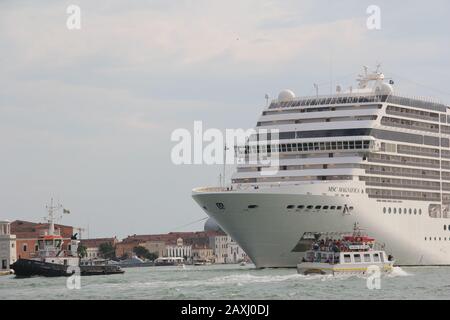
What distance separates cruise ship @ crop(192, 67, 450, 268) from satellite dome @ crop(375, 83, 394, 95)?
0.25 feet

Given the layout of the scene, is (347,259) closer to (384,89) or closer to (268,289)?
(268,289)

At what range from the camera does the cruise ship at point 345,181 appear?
2975 inches

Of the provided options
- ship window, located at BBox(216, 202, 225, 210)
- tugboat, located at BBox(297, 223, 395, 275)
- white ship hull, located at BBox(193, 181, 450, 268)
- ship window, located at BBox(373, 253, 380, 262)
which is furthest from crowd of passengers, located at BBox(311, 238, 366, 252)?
ship window, located at BBox(216, 202, 225, 210)

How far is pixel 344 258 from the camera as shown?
6825 centimetres

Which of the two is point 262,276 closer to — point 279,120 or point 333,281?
point 333,281

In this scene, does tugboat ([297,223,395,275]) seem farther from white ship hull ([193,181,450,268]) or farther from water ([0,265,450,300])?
white ship hull ([193,181,450,268])

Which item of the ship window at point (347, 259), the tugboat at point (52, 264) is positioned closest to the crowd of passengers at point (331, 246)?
the ship window at point (347, 259)

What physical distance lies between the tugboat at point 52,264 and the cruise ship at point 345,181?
18.6 metres

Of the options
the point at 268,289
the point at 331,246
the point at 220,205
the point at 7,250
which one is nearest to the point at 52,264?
the point at 220,205

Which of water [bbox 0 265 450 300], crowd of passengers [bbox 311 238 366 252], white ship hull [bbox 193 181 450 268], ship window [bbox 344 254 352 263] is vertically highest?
white ship hull [bbox 193 181 450 268]

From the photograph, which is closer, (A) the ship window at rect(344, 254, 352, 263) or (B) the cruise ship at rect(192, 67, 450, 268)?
(A) the ship window at rect(344, 254, 352, 263)

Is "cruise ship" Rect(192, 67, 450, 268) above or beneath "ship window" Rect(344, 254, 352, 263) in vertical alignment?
above

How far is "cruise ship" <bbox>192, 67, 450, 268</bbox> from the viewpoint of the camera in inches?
2975
